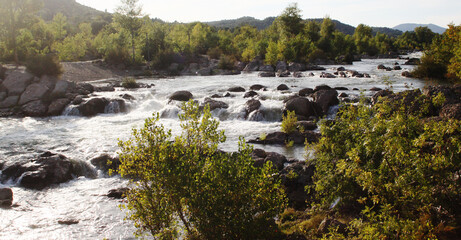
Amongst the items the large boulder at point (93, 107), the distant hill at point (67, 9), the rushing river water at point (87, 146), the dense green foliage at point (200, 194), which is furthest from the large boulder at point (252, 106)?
the distant hill at point (67, 9)

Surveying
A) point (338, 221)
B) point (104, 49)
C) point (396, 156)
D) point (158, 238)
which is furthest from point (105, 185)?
point (104, 49)

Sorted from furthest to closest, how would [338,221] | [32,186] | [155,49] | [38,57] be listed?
[155,49], [38,57], [32,186], [338,221]

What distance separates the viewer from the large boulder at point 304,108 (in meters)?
20.9

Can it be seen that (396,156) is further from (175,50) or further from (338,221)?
(175,50)

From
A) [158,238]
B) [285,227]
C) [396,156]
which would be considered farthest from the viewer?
[285,227]

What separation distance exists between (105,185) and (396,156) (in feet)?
34.0

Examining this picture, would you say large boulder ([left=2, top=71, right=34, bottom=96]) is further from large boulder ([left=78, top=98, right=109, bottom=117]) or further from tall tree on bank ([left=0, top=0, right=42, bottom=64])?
tall tree on bank ([left=0, top=0, right=42, bottom=64])

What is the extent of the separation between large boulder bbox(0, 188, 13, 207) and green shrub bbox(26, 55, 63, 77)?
70.5 feet

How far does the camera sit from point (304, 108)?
2098 centimetres

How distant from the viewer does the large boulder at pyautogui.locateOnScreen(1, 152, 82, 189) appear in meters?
11.7

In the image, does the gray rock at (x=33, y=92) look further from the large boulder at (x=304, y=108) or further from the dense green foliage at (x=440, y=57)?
the dense green foliage at (x=440, y=57)

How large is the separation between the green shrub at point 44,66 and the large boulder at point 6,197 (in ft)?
70.5

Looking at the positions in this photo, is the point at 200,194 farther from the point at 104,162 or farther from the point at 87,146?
the point at 87,146

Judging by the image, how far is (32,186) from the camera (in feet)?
38.0
